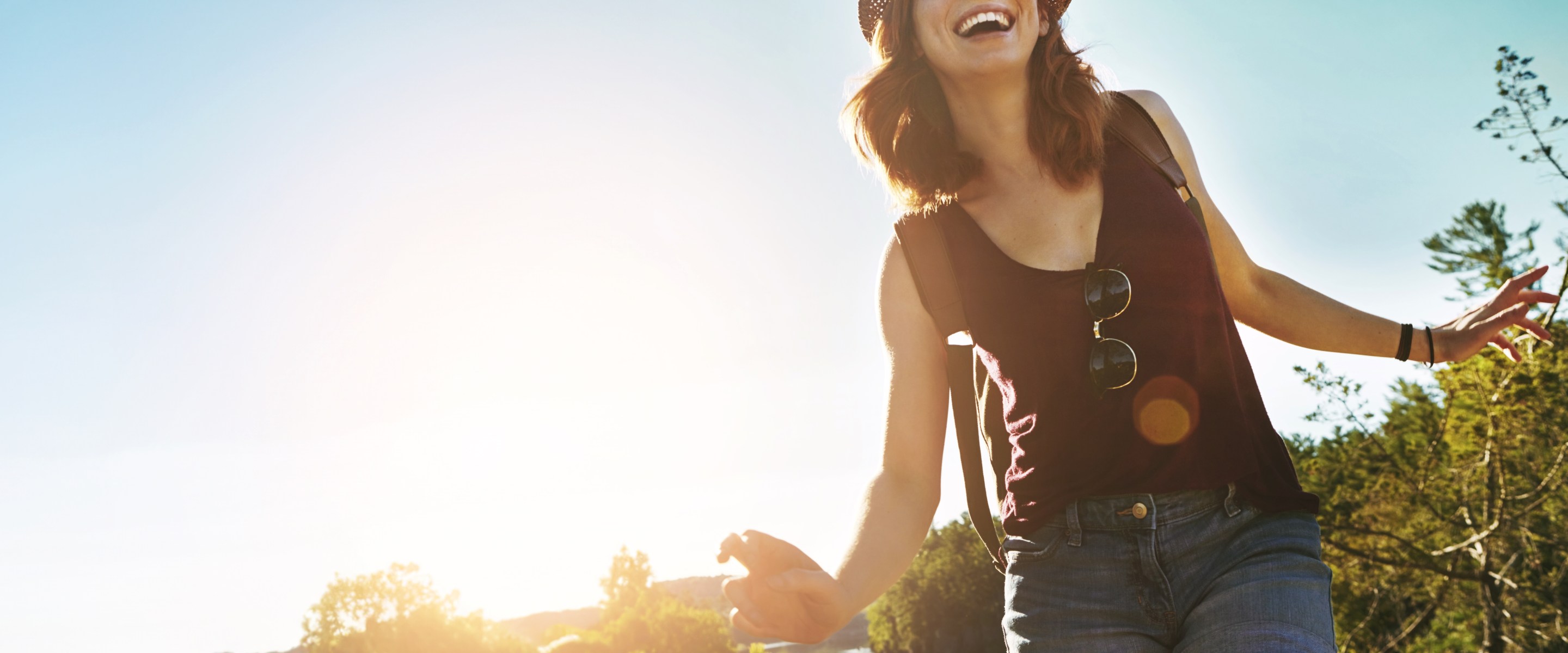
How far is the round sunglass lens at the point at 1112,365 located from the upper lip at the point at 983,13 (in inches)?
41.0

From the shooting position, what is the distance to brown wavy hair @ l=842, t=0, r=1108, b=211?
247cm

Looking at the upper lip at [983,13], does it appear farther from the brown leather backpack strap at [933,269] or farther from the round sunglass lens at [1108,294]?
the round sunglass lens at [1108,294]

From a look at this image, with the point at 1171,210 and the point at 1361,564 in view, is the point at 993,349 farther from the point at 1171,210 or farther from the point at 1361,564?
the point at 1361,564

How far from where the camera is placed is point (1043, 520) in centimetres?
203

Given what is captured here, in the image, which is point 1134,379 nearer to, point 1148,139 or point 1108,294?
point 1108,294

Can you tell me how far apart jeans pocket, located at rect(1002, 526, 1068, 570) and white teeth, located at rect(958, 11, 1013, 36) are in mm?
1405

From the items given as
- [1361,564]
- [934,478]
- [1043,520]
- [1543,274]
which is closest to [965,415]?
[934,478]

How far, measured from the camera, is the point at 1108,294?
207 centimetres

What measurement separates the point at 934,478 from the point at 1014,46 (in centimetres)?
124

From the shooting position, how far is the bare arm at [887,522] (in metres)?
1.80

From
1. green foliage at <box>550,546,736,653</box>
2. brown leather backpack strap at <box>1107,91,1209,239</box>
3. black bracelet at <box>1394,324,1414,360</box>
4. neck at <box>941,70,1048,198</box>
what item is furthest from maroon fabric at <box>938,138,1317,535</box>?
green foliage at <box>550,546,736,653</box>

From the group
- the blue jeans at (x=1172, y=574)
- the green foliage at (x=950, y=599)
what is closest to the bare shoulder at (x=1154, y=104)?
the blue jeans at (x=1172, y=574)

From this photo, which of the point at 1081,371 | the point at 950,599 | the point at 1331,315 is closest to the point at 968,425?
the point at 1081,371

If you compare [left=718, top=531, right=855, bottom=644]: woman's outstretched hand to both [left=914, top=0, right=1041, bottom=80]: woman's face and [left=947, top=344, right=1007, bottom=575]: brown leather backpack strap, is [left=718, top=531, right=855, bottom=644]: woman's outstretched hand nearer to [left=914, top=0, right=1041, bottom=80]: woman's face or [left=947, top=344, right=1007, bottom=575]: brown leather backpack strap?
[left=947, top=344, right=1007, bottom=575]: brown leather backpack strap
